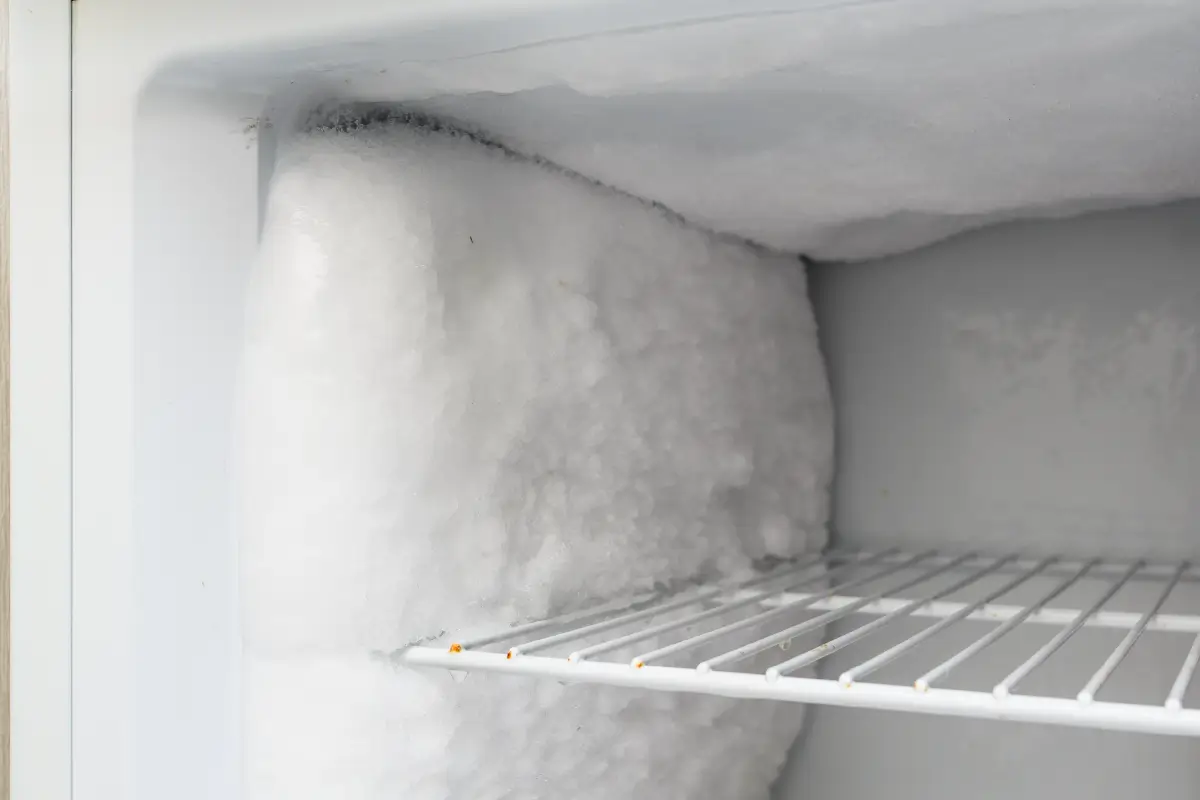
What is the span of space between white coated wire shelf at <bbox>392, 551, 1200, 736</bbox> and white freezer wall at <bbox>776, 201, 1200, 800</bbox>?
15mm

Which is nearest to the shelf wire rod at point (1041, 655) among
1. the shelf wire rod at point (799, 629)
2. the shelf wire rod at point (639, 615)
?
the shelf wire rod at point (799, 629)

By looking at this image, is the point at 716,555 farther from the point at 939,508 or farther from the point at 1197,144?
the point at 1197,144

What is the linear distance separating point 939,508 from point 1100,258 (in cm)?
32

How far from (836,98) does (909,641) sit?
14.4 inches

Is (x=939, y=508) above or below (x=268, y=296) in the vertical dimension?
below

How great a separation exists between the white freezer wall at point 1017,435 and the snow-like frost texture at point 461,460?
27 cm

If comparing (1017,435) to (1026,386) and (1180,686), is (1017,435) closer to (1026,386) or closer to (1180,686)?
(1026,386)

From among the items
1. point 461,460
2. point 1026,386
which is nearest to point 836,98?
point 461,460

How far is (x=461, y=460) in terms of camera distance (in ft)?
2.47

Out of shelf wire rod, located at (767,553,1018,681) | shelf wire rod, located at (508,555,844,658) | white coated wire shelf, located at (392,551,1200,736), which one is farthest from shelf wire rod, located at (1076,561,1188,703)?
shelf wire rod, located at (508,555,844,658)

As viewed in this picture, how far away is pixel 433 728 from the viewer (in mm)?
721

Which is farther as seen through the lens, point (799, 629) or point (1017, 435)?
point (1017, 435)

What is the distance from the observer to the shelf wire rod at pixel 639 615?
0.70 meters

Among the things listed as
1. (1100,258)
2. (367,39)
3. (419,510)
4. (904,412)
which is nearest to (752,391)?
(904,412)
